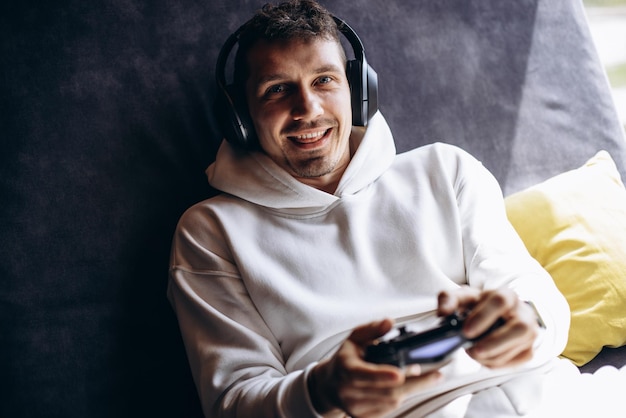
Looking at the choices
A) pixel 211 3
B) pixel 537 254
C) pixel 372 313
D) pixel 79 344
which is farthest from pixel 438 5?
pixel 79 344

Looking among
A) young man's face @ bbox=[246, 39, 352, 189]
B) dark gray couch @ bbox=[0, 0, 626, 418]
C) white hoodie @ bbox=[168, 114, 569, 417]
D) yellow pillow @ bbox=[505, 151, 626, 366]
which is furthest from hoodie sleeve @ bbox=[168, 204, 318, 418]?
yellow pillow @ bbox=[505, 151, 626, 366]

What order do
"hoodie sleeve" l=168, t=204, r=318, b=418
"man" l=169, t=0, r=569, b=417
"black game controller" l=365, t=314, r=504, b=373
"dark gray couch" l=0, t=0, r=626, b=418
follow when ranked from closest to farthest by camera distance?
1. "black game controller" l=365, t=314, r=504, b=373
2. "hoodie sleeve" l=168, t=204, r=318, b=418
3. "man" l=169, t=0, r=569, b=417
4. "dark gray couch" l=0, t=0, r=626, b=418

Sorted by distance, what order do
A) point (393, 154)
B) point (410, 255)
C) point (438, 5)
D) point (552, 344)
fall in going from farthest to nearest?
point (438, 5) < point (393, 154) < point (410, 255) < point (552, 344)

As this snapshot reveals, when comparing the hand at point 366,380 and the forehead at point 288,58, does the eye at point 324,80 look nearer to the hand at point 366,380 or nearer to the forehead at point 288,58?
the forehead at point 288,58

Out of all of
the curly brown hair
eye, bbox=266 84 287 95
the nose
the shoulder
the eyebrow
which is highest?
the curly brown hair

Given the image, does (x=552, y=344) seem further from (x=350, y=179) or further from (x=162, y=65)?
(x=162, y=65)

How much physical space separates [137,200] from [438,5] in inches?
39.3

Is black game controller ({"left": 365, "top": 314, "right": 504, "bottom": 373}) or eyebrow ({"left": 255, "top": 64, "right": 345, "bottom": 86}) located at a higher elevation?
eyebrow ({"left": 255, "top": 64, "right": 345, "bottom": 86})

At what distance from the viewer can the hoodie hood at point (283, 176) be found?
1206 mm

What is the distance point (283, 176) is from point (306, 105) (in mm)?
161

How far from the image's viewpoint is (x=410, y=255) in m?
1.17

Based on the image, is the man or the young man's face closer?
the man

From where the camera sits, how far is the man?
1.05 meters

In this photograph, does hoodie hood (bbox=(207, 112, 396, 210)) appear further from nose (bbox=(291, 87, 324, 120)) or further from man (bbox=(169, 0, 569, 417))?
nose (bbox=(291, 87, 324, 120))
